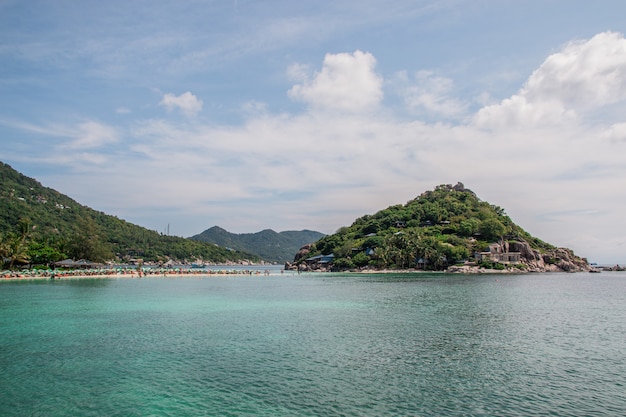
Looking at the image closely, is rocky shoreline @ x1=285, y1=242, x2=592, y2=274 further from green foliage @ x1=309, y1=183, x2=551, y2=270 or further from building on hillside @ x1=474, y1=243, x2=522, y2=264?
green foliage @ x1=309, y1=183, x2=551, y2=270

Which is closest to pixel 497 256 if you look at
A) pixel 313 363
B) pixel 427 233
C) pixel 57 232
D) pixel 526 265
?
pixel 526 265

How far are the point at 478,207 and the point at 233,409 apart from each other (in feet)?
509

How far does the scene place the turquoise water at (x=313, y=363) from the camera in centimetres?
1377

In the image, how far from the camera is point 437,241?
115562 mm

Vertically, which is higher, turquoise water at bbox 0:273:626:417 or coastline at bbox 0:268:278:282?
coastline at bbox 0:268:278:282

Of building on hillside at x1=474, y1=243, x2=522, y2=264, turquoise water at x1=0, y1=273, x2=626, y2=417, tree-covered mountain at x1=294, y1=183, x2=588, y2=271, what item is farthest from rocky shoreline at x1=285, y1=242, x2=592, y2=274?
turquoise water at x1=0, y1=273, x2=626, y2=417

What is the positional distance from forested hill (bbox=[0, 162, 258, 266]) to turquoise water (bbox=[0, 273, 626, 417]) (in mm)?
62046

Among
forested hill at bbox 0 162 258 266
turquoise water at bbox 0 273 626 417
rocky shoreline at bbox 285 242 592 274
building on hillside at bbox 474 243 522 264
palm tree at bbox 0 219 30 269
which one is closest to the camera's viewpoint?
turquoise water at bbox 0 273 626 417

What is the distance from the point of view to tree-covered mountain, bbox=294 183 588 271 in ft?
376

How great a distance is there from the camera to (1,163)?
171 m

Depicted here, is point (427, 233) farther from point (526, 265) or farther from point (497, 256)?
point (526, 265)

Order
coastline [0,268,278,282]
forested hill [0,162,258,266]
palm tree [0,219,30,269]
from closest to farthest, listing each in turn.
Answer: coastline [0,268,278,282]
palm tree [0,219,30,269]
forested hill [0,162,258,266]

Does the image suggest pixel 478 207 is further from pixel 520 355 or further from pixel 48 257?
pixel 520 355

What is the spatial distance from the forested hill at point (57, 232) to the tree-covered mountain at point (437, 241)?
67588 mm
